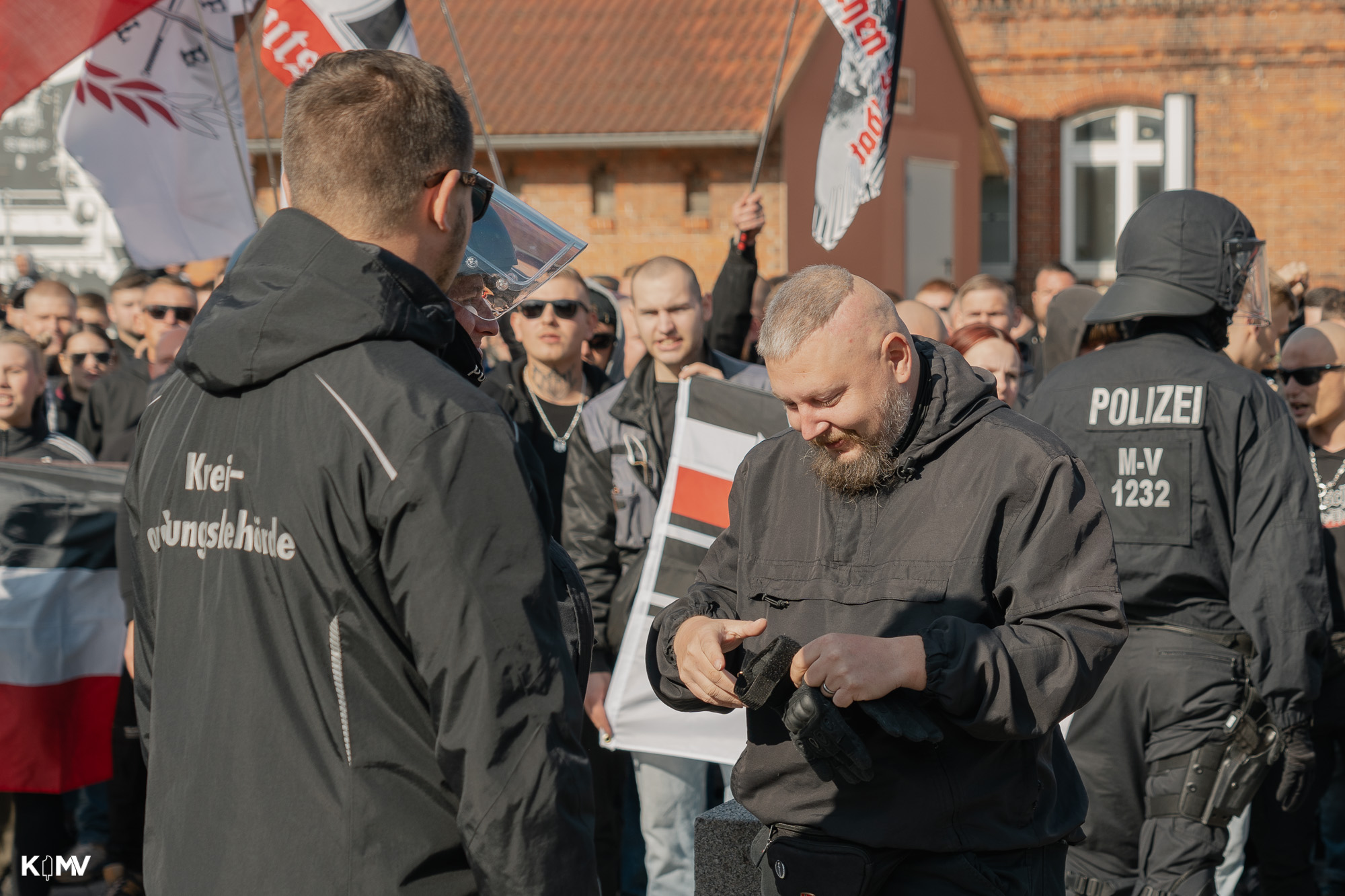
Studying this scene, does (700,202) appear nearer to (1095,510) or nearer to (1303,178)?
(1303,178)

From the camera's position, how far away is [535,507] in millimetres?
1835

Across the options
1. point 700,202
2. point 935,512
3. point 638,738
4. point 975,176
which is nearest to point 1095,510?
point 935,512

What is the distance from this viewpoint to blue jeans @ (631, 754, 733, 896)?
4.84 metres

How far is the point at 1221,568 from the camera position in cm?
410

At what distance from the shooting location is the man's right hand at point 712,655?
256 cm

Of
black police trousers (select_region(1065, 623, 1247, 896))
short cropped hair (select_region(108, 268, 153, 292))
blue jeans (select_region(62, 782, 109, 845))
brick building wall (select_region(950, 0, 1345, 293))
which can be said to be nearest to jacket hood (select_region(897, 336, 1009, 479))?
black police trousers (select_region(1065, 623, 1247, 896))

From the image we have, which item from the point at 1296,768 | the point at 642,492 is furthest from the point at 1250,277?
the point at 642,492

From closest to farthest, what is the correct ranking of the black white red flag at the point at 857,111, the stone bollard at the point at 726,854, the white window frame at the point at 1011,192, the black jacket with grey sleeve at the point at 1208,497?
1. the stone bollard at the point at 726,854
2. the black jacket with grey sleeve at the point at 1208,497
3. the black white red flag at the point at 857,111
4. the white window frame at the point at 1011,192

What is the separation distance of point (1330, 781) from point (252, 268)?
16.6 ft

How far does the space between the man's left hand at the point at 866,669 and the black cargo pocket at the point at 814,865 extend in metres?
0.38

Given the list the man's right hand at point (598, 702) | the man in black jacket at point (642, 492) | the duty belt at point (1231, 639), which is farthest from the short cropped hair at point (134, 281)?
the duty belt at point (1231, 639)

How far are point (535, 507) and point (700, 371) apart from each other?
3.41 metres

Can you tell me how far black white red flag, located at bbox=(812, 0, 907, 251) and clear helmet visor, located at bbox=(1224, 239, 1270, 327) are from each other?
7.05 feet

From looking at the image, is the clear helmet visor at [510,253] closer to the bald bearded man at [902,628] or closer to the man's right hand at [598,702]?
the bald bearded man at [902,628]
